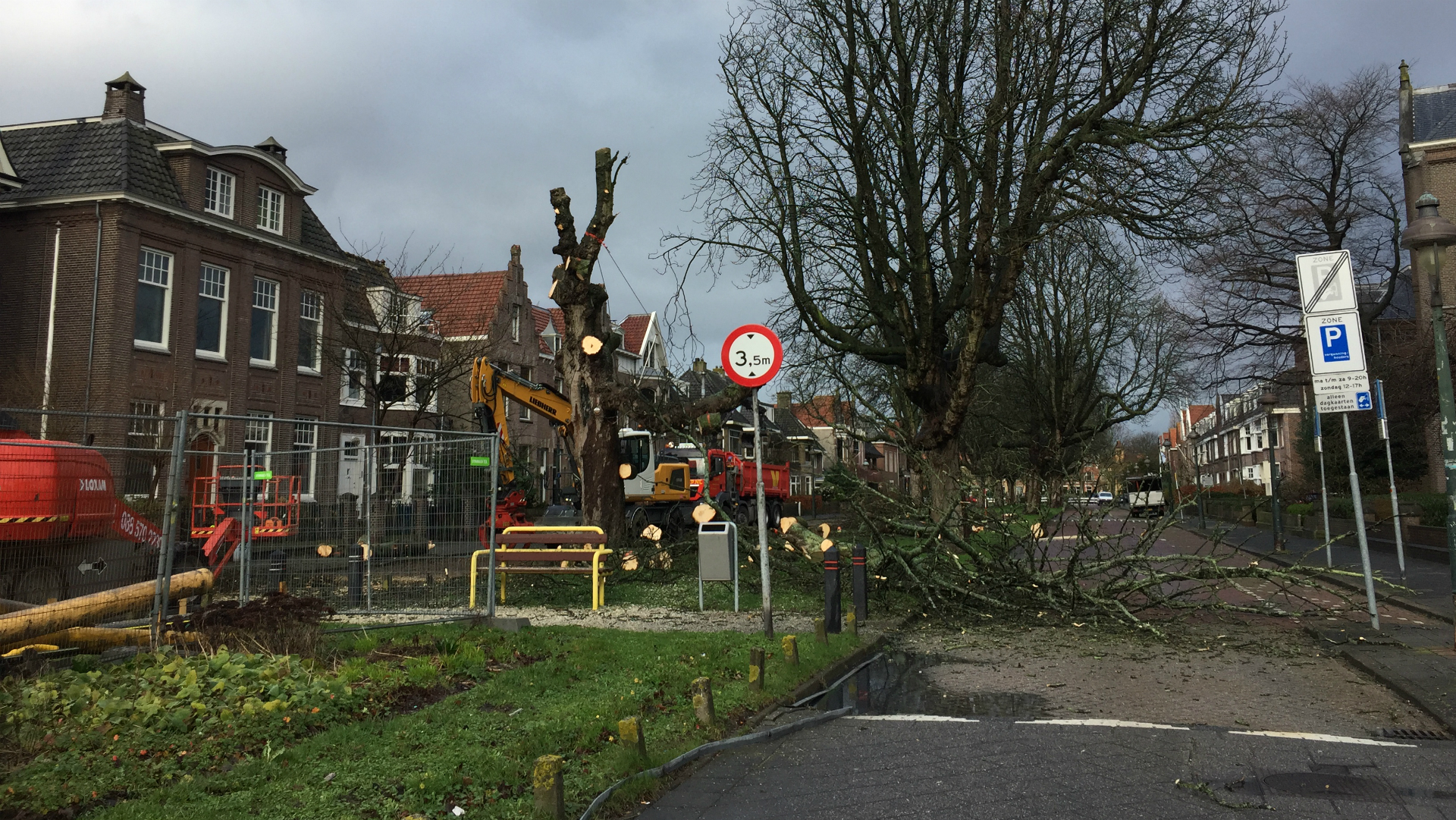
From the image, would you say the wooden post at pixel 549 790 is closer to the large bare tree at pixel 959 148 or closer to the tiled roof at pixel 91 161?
the large bare tree at pixel 959 148

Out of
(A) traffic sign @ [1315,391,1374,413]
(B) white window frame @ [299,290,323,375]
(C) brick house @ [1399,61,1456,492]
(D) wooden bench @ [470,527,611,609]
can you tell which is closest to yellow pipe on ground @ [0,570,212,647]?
(D) wooden bench @ [470,527,611,609]

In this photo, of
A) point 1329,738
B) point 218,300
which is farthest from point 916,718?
point 218,300

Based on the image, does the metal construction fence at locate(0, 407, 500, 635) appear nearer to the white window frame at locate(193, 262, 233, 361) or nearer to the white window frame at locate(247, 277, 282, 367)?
the white window frame at locate(193, 262, 233, 361)

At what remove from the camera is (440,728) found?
577 cm

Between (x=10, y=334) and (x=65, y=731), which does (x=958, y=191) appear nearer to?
(x=65, y=731)

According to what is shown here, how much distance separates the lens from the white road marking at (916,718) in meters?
6.62

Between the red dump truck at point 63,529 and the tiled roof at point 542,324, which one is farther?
the tiled roof at point 542,324

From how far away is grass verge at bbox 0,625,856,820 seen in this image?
4.51m

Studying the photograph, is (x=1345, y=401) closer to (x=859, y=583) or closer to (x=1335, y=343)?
(x=1335, y=343)

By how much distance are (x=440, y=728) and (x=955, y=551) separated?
8131mm

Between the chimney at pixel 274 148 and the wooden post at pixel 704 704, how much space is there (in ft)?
98.2

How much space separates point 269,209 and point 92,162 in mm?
4910

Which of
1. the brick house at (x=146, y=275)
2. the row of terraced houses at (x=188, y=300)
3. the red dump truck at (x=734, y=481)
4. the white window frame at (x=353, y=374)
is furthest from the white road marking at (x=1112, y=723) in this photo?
the white window frame at (x=353, y=374)

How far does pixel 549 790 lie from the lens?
14.5 feet
